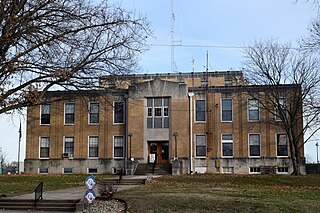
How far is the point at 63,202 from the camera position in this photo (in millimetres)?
19328

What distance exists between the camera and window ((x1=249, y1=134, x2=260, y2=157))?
143 ft

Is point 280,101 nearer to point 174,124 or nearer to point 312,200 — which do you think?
point 174,124

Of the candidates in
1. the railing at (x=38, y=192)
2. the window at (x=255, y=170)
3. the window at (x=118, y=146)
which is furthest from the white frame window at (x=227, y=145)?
the railing at (x=38, y=192)

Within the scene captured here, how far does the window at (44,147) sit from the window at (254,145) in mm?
20540

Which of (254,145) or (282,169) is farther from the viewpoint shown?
(254,145)

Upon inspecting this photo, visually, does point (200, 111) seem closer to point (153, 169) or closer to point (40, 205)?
point (153, 169)

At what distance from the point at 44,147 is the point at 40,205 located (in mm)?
28373

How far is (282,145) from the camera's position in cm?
4347

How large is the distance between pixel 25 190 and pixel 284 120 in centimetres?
A: 2349

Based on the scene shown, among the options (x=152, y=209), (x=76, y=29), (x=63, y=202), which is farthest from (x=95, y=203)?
(x=76, y=29)

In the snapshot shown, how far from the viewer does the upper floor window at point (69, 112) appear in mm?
46750

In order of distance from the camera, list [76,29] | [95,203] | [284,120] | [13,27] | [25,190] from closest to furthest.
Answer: [13,27] < [76,29] < [95,203] < [25,190] < [284,120]

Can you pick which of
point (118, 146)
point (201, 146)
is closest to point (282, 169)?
point (201, 146)

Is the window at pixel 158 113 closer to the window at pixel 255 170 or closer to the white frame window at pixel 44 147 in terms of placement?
the window at pixel 255 170
